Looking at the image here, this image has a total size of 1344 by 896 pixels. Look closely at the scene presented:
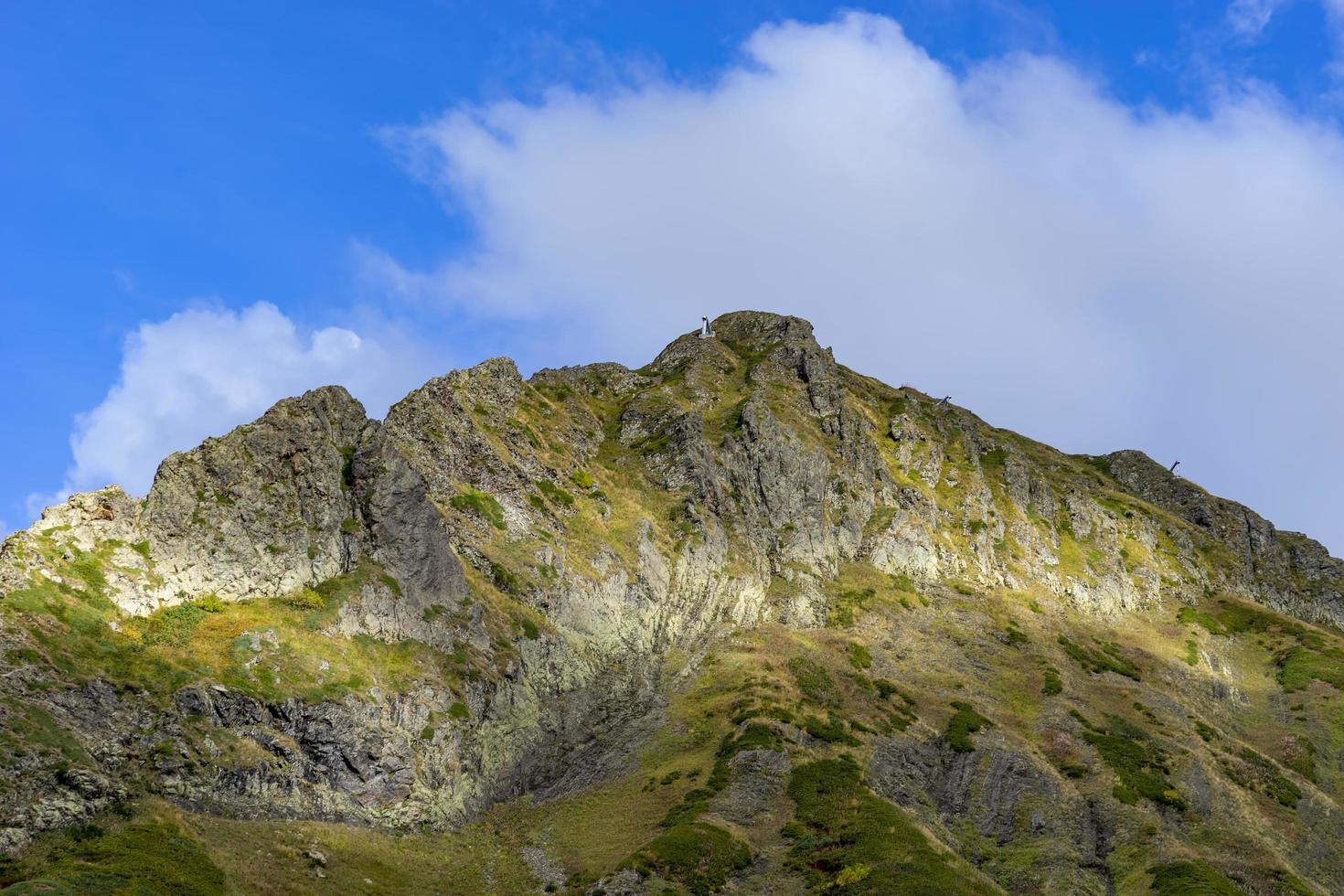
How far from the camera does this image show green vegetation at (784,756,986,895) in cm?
5369

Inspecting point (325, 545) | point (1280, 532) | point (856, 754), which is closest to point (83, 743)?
point (325, 545)

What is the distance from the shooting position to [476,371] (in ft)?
372

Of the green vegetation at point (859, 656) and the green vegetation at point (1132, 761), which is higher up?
the green vegetation at point (859, 656)

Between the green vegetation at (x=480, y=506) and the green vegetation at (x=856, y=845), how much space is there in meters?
38.7

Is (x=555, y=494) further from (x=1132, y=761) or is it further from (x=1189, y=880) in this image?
(x=1189, y=880)

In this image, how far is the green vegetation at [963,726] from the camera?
78.4 m

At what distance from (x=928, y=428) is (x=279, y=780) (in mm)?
120060

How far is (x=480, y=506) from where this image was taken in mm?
91250

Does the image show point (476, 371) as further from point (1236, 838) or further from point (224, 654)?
point (1236, 838)

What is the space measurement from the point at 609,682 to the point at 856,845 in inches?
1185

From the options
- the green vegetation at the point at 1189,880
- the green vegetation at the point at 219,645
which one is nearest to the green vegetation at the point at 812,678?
the green vegetation at the point at 1189,880

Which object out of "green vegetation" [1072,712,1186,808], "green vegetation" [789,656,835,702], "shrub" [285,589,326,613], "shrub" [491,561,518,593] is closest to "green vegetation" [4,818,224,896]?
"shrub" [285,589,326,613]

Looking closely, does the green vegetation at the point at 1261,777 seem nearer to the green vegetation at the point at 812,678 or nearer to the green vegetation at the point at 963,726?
the green vegetation at the point at 963,726

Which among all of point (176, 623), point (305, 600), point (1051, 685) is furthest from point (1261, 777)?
point (176, 623)
